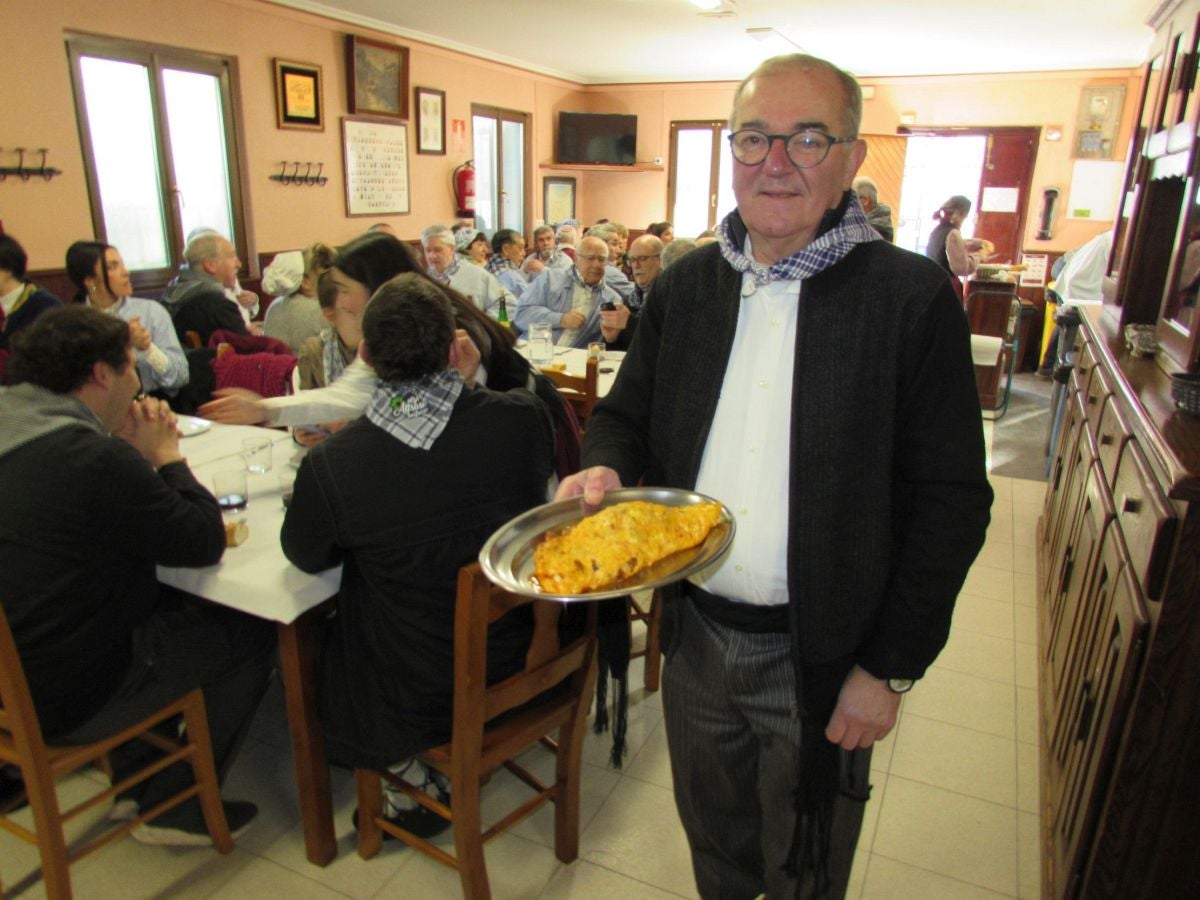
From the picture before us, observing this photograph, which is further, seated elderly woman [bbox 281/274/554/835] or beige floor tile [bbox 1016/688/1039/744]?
beige floor tile [bbox 1016/688/1039/744]

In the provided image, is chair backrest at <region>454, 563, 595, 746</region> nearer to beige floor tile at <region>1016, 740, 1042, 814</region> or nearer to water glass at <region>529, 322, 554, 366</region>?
beige floor tile at <region>1016, 740, 1042, 814</region>

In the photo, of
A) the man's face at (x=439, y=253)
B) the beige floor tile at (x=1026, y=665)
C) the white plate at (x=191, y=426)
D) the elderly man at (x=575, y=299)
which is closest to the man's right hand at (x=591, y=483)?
the white plate at (x=191, y=426)

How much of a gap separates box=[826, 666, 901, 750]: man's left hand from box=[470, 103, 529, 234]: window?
678 cm

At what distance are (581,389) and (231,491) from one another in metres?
1.28

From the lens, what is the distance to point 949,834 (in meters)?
1.95

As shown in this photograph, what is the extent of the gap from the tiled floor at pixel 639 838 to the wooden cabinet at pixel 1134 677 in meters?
0.18

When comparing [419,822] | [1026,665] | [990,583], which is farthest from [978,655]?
[419,822]

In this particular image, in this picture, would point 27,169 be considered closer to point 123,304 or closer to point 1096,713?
point 123,304

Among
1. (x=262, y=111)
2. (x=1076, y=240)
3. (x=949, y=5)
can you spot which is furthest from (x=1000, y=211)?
(x=262, y=111)

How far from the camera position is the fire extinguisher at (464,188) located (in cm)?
705

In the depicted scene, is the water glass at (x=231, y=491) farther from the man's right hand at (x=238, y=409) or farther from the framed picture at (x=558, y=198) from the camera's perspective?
the framed picture at (x=558, y=198)

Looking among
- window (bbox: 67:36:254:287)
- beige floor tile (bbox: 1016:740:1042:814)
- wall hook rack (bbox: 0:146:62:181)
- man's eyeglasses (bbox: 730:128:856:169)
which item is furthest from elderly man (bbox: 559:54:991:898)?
window (bbox: 67:36:254:287)

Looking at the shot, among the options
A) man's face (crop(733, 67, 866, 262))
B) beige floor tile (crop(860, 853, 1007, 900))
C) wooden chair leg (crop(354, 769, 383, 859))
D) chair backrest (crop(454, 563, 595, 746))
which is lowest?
beige floor tile (crop(860, 853, 1007, 900))

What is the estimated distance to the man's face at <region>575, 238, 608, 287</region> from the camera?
13.8 feet
